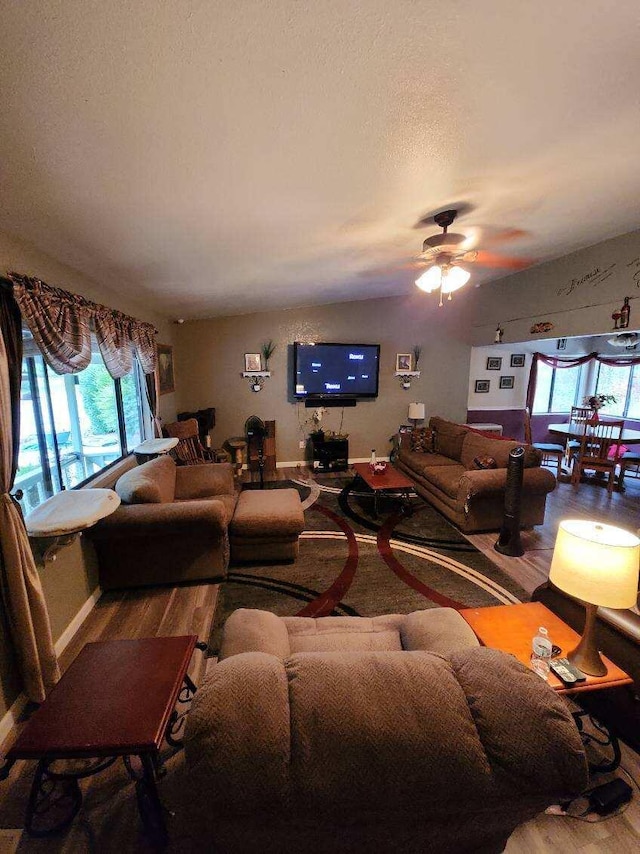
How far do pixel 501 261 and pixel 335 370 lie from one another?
262 cm

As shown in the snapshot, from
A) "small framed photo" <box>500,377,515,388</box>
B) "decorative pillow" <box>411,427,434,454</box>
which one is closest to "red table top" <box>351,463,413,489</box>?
"decorative pillow" <box>411,427,434,454</box>

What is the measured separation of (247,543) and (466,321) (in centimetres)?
514

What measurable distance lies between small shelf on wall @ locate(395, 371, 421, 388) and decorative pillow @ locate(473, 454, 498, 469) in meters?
2.30

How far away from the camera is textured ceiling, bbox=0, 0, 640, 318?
0.84 m

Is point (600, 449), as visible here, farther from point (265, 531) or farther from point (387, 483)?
point (265, 531)

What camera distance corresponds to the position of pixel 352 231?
2.43 m

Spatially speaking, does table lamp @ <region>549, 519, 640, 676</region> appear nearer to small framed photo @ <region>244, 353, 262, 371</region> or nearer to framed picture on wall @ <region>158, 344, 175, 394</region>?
framed picture on wall @ <region>158, 344, 175, 394</region>

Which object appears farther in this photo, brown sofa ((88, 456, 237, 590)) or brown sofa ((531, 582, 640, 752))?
brown sofa ((88, 456, 237, 590))

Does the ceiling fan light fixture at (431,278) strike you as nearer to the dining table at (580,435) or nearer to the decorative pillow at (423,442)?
the decorative pillow at (423,442)

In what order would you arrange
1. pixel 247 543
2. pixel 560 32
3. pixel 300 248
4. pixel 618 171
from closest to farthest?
pixel 560 32, pixel 618 171, pixel 300 248, pixel 247 543

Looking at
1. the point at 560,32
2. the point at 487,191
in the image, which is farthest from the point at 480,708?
the point at 487,191

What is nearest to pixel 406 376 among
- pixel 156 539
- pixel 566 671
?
pixel 156 539

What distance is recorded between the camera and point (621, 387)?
21.1ft

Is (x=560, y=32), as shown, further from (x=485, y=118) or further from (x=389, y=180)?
(x=389, y=180)
